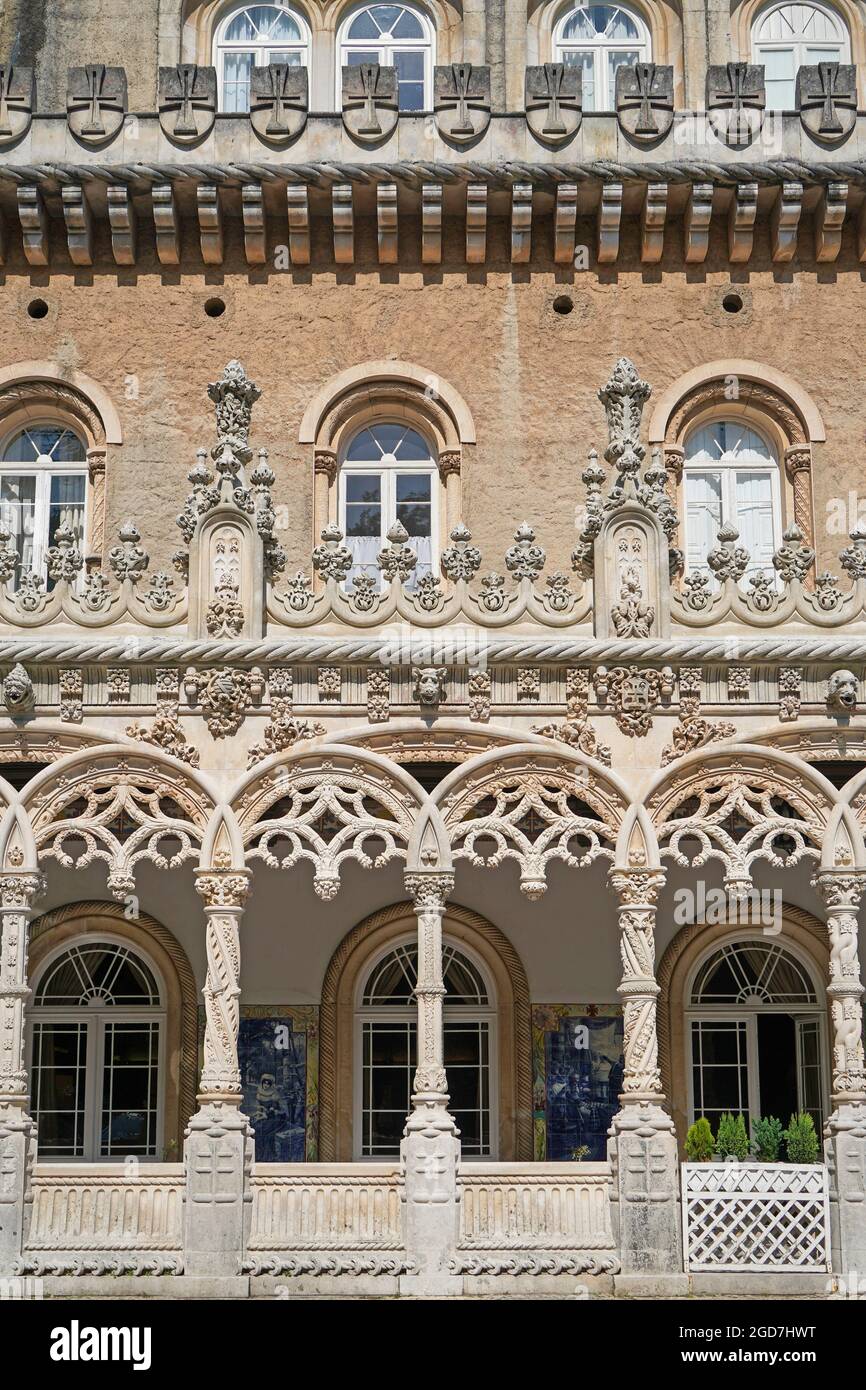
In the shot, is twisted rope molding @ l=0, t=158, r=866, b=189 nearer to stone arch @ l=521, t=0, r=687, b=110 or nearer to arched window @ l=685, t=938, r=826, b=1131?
stone arch @ l=521, t=0, r=687, b=110

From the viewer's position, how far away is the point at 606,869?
1819cm

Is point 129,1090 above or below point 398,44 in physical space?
below

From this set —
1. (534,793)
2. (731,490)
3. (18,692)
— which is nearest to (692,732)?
(534,793)

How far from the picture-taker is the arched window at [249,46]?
21156 millimetres

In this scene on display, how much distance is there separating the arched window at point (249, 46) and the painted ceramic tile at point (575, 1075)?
10931 mm

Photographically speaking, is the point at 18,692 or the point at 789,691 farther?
the point at 789,691

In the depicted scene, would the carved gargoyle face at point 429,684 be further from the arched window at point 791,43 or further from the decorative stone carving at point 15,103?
the arched window at point 791,43

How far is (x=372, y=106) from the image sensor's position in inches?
766

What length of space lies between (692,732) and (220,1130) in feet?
16.9

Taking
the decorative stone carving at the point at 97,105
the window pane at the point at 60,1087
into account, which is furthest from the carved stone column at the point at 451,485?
the window pane at the point at 60,1087

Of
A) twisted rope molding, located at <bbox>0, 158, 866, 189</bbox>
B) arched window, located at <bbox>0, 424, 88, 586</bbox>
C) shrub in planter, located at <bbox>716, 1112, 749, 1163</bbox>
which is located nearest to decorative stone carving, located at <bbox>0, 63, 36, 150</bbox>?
twisted rope molding, located at <bbox>0, 158, 866, 189</bbox>

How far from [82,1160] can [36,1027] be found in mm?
1445

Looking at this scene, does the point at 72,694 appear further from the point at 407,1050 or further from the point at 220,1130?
the point at 407,1050

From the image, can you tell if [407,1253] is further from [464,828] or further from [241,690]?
[241,690]
